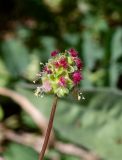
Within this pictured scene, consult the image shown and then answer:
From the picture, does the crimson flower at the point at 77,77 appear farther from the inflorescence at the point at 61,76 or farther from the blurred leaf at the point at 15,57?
the blurred leaf at the point at 15,57

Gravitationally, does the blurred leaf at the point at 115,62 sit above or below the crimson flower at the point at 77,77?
above

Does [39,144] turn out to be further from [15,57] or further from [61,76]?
[61,76]

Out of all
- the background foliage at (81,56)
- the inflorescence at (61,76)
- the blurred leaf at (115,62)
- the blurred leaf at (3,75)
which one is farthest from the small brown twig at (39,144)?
the inflorescence at (61,76)

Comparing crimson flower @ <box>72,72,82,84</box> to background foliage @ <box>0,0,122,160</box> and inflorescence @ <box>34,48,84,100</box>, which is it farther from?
background foliage @ <box>0,0,122,160</box>

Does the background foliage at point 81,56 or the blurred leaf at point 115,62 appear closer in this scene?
the background foliage at point 81,56

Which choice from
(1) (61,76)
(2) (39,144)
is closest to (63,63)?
(1) (61,76)

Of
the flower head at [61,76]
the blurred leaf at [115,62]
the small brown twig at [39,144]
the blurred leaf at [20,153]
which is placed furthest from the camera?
the blurred leaf at [115,62]
